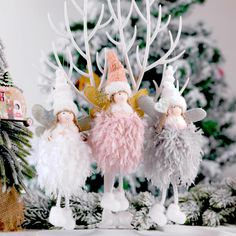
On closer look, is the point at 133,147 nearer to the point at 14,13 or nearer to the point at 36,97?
the point at 36,97

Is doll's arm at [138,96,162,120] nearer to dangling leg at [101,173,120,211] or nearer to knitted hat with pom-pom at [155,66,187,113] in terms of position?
knitted hat with pom-pom at [155,66,187,113]

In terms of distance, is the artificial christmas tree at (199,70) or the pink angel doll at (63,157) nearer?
the pink angel doll at (63,157)

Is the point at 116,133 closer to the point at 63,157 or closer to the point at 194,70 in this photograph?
the point at 63,157

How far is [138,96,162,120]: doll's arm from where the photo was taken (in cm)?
93

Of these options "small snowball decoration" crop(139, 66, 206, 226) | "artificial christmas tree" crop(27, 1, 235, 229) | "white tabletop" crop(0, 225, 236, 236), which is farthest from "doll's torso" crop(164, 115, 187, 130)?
"artificial christmas tree" crop(27, 1, 235, 229)

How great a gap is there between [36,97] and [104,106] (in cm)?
43

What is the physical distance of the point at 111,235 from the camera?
0.92 meters

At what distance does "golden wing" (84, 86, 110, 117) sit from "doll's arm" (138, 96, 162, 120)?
0.07 m

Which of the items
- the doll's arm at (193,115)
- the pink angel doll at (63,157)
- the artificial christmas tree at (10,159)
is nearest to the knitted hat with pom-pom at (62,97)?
the pink angel doll at (63,157)

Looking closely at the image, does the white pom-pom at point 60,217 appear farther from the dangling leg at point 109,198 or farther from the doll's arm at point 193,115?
the doll's arm at point 193,115

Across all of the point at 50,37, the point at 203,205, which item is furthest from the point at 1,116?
the point at 203,205

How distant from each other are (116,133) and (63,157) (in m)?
0.11

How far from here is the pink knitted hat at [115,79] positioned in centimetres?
90

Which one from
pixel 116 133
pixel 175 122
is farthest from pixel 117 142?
pixel 175 122
